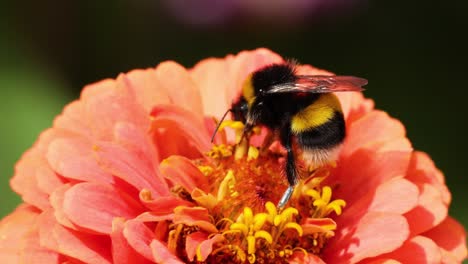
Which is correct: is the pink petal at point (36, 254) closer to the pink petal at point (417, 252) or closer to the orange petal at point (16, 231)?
the orange petal at point (16, 231)

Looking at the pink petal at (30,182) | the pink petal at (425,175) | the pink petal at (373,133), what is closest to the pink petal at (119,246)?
the pink petal at (30,182)

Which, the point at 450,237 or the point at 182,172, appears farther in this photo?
the point at 450,237

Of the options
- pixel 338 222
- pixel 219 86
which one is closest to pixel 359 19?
pixel 219 86

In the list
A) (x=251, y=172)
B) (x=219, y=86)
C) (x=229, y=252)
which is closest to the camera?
(x=229, y=252)

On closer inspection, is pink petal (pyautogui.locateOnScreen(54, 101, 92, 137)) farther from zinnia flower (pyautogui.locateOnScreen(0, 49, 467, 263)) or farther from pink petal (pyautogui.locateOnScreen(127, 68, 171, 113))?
pink petal (pyautogui.locateOnScreen(127, 68, 171, 113))

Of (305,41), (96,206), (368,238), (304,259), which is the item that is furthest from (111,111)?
(305,41)

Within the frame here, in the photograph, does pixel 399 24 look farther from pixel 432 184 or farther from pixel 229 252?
pixel 229 252

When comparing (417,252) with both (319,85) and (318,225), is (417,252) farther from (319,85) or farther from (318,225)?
(319,85)
